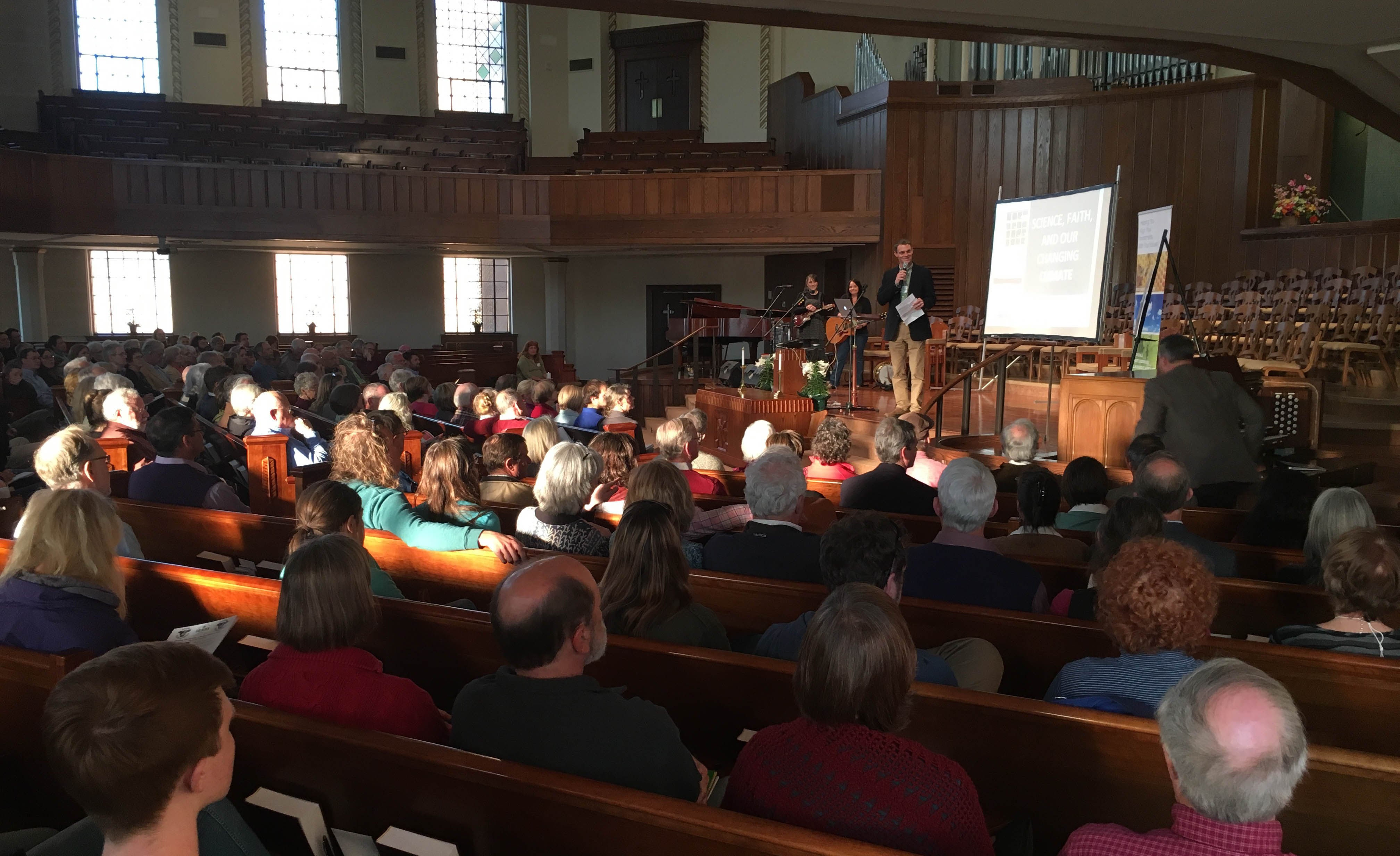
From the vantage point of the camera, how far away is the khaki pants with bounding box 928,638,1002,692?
88.9 inches

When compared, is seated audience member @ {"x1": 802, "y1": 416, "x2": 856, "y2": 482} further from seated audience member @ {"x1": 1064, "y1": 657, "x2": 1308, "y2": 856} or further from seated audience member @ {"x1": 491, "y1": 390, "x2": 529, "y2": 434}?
seated audience member @ {"x1": 1064, "y1": 657, "x2": 1308, "y2": 856}

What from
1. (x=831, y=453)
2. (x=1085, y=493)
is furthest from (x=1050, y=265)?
(x=1085, y=493)

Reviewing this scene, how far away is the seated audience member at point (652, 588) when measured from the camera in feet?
7.57

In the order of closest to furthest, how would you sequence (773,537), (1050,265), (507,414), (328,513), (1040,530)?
(328,513), (773,537), (1040,530), (507,414), (1050,265)

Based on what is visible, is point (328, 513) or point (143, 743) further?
point (328, 513)

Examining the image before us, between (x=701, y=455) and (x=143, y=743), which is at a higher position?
(x=143, y=743)

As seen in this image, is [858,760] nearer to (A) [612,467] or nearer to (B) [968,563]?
(B) [968,563]

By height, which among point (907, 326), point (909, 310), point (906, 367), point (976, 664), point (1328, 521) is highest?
point (909, 310)

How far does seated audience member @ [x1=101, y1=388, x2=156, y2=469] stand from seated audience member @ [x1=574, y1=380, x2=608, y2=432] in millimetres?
2520

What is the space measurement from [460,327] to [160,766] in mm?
17098

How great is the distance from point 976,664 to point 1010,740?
1.39ft

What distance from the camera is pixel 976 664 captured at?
2268mm

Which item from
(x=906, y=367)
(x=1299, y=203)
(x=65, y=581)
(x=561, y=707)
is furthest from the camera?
(x=1299, y=203)

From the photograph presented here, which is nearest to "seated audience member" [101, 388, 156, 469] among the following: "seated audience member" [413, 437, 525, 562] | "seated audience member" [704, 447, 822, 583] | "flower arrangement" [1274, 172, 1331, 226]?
"seated audience member" [413, 437, 525, 562]
